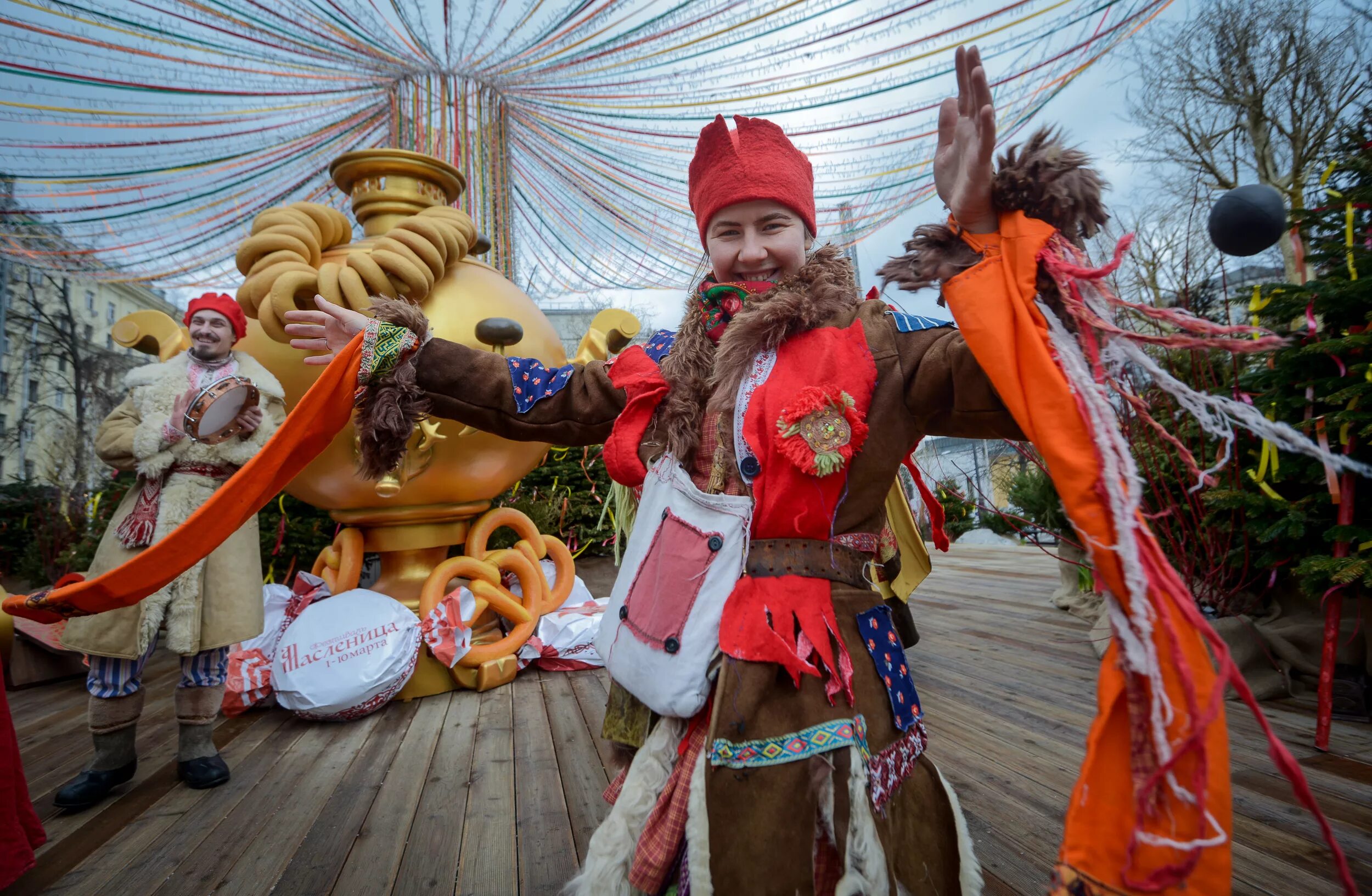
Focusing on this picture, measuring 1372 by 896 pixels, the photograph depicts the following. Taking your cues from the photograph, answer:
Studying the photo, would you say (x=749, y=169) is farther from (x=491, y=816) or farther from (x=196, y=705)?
(x=196, y=705)

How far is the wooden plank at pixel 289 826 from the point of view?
158 cm

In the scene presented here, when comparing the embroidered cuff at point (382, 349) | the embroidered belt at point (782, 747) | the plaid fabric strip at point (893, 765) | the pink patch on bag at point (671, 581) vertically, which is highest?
the embroidered cuff at point (382, 349)

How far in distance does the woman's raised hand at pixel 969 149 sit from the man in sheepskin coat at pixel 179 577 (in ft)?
7.53

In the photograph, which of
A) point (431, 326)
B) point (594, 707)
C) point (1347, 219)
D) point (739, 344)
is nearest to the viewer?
point (739, 344)

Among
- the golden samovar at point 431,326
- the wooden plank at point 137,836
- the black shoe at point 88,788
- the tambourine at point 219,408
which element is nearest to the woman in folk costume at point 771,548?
the tambourine at point 219,408

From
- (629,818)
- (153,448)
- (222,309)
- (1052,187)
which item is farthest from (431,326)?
(1052,187)

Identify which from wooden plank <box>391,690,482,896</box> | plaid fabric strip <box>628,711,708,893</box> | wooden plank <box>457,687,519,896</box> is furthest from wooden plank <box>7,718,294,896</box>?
plaid fabric strip <box>628,711,708,893</box>

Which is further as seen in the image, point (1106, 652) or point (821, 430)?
point (821, 430)

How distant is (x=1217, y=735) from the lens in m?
0.65

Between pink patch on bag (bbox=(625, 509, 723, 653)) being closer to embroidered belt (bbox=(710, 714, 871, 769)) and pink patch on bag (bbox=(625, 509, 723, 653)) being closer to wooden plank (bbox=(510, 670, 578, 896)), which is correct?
embroidered belt (bbox=(710, 714, 871, 769))

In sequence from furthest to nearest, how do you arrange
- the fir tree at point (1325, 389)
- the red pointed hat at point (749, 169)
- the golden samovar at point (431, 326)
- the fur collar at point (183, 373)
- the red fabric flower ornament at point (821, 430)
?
1. the golden samovar at point (431, 326)
2. the fur collar at point (183, 373)
3. the fir tree at point (1325, 389)
4. the red pointed hat at point (749, 169)
5. the red fabric flower ornament at point (821, 430)

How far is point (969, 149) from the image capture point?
920mm

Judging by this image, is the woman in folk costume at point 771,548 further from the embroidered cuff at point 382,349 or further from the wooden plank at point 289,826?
the wooden plank at point 289,826

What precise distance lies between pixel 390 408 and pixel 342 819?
4.40 ft
